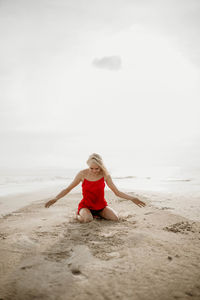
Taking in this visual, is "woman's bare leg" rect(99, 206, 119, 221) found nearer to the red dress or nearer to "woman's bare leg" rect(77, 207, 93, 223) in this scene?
the red dress

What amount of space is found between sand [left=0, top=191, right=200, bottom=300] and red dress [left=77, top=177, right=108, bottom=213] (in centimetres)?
40

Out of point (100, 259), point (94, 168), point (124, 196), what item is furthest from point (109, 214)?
point (100, 259)

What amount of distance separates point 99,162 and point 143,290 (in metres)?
2.26

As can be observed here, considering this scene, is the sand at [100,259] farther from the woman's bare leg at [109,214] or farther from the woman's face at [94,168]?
the woman's face at [94,168]

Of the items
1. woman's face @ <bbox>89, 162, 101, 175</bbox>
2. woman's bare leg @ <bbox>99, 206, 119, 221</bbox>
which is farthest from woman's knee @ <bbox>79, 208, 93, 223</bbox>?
woman's face @ <bbox>89, 162, 101, 175</bbox>

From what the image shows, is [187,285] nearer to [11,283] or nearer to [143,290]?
[143,290]

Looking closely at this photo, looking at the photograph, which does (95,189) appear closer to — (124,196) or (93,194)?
(93,194)

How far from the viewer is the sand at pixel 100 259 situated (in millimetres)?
1624

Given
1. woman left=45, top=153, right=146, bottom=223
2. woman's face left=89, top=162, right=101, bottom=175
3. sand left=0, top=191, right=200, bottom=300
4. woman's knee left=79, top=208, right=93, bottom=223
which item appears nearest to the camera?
sand left=0, top=191, right=200, bottom=300

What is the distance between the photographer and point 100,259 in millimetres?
2117

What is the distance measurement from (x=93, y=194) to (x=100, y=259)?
1.77 m

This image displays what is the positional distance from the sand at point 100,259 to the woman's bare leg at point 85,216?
0.35ft

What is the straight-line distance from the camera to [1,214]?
434 centimetres

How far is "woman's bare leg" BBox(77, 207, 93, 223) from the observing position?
3.49m
